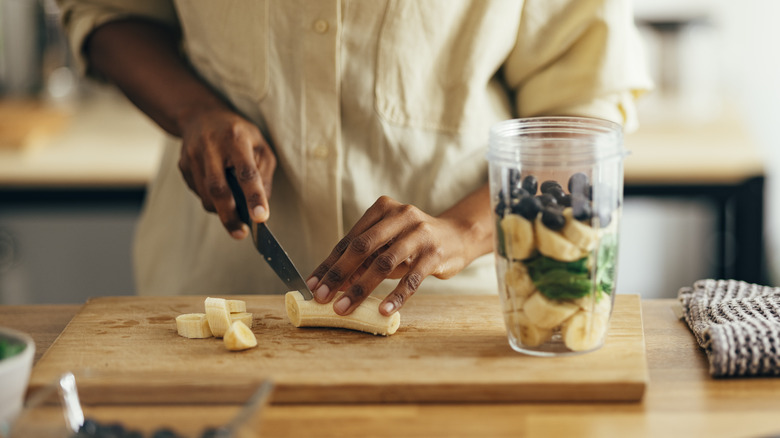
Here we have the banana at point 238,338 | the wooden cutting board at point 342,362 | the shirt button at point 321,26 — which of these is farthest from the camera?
the shirt button at point 321,26

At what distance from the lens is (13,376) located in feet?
2.66

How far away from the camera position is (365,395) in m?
0.93

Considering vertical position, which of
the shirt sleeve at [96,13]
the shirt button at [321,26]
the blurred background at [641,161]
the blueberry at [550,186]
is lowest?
the blurred background at [641,161]

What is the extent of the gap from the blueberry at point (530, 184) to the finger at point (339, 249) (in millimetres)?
194

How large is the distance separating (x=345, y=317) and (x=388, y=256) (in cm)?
9

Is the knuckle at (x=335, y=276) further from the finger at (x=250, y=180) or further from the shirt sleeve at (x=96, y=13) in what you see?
the shirt sleeve at (x=96, y=13)

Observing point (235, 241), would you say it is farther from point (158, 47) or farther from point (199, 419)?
point (199, 419)

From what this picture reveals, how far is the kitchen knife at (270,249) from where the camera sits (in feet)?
Result: 3.73

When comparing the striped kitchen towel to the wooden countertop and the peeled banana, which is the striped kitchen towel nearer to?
the wooden countertop

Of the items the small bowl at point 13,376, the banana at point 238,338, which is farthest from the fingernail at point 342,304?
the small bowl at point 13,376

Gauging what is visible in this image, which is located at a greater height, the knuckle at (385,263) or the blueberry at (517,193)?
the blueberry at (517,193)

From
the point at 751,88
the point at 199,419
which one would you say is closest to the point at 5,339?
the point at 199,419

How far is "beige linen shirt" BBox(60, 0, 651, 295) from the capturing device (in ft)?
4.11

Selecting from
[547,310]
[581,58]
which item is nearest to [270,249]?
[547,310]
